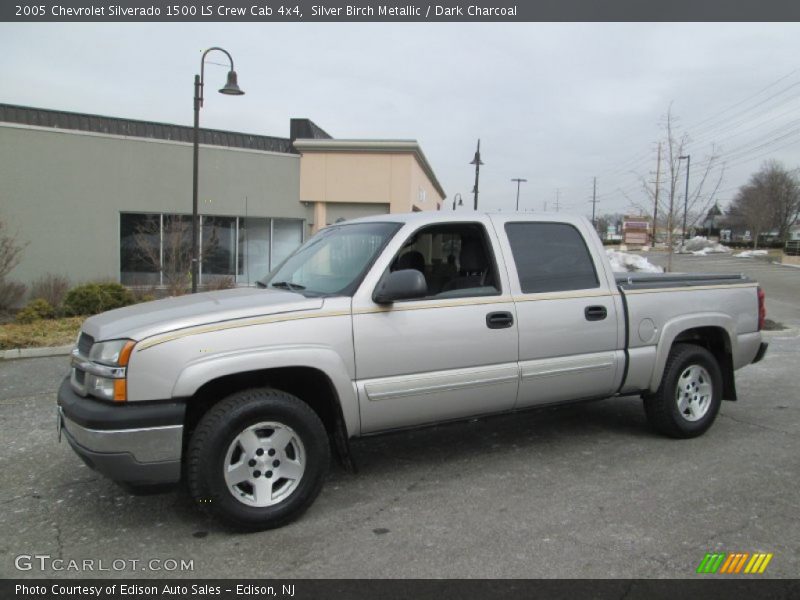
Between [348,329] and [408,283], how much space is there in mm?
466

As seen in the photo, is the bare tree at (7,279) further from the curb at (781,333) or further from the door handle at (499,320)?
the curb at (781,333)

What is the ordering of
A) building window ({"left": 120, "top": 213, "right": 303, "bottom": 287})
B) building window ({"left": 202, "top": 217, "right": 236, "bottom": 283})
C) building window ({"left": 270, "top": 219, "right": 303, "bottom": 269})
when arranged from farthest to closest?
building window ({"left": 270, "top": 219, "right": 303, "bottom": 269}) < building window ({"left": 202, "top": 217, "right": 236, "bottom": 283}) < building window ({"left": 120, "top": 213, "right": 303, "bottom": 287})

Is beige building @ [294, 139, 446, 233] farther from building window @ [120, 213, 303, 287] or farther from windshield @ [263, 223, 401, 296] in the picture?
windshield @ [263, 223, 401, 296]

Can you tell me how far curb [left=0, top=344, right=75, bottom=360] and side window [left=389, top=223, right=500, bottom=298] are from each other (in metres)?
7.14

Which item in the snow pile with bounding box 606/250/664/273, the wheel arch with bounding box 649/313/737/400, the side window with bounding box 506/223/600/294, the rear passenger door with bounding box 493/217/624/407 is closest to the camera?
the rear passenger door with bounding box 493/217/624/407

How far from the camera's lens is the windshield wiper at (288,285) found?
170 inches

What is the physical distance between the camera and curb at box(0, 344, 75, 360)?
917 centimetres

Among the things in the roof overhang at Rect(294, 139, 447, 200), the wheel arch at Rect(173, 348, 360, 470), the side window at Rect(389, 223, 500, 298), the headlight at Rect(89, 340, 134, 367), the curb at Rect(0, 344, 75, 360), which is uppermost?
the roof overhang at Rect(294, 139, 447, 200)

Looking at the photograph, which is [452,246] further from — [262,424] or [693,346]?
[693,346]

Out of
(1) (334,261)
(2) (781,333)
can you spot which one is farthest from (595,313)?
(2) (781,333)

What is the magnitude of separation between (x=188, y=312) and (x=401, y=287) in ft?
4.17

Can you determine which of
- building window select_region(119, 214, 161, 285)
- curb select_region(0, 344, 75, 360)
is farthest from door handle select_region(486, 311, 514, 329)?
building window select_region(119, 214, 161, 285)
